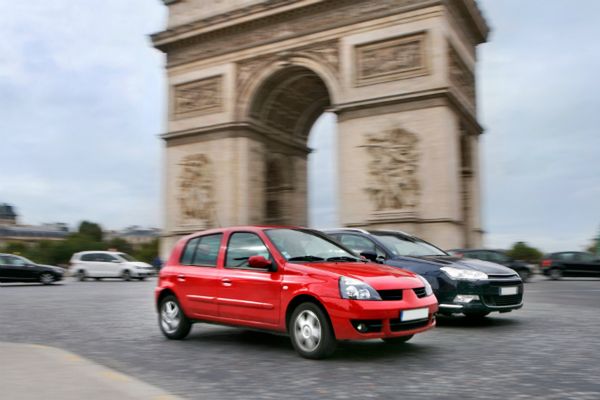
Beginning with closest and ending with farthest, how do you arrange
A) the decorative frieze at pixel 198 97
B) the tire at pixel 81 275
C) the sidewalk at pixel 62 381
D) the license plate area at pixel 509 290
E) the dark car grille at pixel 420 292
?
the sidewalk at pixel 62 381 < the dark car grille at pixel 420 292 < the license plate area at pixel 509 290 < the tire at pixel 81 275 < the decorative frieze at pixel 198 97

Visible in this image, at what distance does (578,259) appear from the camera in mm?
26547

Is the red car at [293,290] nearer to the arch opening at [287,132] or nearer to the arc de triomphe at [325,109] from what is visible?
the arc de triomphe at [325,109]

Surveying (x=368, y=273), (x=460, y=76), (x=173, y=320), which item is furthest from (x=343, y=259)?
(x=460, y=76)

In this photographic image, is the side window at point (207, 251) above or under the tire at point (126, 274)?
above

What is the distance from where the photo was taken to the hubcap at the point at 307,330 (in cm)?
598

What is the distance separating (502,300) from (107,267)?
24940 mm

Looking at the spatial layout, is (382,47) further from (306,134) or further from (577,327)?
(577,327)

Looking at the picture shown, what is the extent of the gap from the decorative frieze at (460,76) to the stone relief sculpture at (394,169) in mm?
3128

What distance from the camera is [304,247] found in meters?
6.82

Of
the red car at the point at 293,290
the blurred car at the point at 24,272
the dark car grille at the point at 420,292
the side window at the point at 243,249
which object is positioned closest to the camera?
the red car at the point at 293,290

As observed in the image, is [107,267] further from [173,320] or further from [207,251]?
[207,251]

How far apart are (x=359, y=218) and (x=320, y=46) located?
8007 millimetres

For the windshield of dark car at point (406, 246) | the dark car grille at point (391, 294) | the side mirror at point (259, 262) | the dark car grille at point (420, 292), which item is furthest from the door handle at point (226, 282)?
the windshield of dark car at point (406, 246)

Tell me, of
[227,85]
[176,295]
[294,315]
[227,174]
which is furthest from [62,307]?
[227,85]
